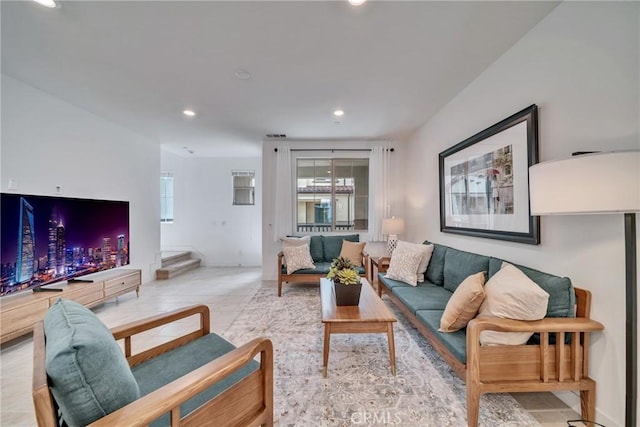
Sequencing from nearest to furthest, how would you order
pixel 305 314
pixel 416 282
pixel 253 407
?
pixel 253 407 < pixel 416 282 < pixel 305 314

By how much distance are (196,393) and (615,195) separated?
1945 millimetres

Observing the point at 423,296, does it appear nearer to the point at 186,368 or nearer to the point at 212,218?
the point at 186,368

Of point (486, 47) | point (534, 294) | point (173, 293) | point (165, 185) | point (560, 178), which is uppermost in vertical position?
point (486, 47)

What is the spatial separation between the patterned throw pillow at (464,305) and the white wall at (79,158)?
14.3ft

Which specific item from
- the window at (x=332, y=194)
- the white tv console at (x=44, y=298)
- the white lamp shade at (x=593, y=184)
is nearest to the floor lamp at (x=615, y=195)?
the white lamp shade at (x=593, y=184)

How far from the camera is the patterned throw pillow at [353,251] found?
4014 mm

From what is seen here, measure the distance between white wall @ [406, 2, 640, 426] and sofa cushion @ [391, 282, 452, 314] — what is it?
70 centimetres

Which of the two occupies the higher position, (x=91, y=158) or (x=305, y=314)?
(x=91, y=158)

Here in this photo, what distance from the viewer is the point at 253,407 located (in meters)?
1.18

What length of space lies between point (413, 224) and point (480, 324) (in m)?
3.02

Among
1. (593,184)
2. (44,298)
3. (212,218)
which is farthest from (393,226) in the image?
(212,218)

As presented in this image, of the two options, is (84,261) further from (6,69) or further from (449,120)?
(449,120)

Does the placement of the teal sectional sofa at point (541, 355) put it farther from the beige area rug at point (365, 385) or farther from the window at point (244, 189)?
the window at point (244, 189)

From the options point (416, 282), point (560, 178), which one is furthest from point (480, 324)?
point (416, 282)
